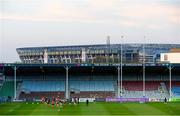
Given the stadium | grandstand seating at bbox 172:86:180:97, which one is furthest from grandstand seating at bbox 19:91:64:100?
grandstand seating at bbox 172:86:180:97

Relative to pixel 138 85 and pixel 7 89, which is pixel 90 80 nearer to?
pixel 138 85

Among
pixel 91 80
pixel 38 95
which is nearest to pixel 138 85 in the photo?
pixel 91 80

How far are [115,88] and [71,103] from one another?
18426 millimetres

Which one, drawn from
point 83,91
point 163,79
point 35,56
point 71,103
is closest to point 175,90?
point 163,79

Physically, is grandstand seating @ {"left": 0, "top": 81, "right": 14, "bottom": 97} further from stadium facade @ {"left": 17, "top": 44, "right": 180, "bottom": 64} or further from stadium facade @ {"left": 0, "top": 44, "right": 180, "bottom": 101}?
stadium facade @ {"left": 17, "top": 44, "right": 180, "bottom": 64}

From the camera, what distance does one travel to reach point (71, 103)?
221ft

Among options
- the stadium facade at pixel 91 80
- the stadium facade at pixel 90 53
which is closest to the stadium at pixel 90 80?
the stadium facade at pixel 91 80

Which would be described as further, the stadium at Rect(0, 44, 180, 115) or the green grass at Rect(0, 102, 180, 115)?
the stadium at Rect(0, 44, 180, 115)

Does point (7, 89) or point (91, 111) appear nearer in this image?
point (91, 111)

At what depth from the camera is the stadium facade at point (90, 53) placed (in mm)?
148938

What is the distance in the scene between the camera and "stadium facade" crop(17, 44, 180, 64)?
149 m

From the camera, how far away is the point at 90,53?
502 feet

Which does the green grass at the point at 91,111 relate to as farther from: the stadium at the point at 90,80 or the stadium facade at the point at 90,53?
the stadium facade at the point at 90,53

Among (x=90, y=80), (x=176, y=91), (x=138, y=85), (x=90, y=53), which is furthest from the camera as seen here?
(x=90, y=53)
